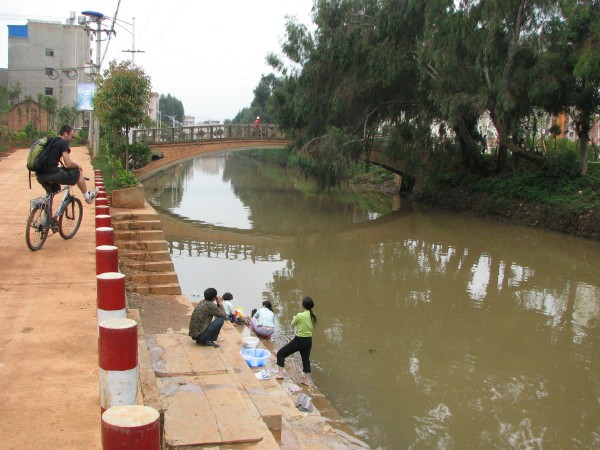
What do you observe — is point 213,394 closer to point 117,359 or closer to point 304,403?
point 304,403

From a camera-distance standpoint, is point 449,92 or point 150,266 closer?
point 150,266

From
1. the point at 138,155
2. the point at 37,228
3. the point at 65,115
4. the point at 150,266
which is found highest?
the point at 65,115

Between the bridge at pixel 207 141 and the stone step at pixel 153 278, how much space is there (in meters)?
18.9

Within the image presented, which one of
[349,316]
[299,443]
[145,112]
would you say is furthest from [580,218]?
[299,443]

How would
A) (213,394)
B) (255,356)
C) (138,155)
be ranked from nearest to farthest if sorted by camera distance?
(213,394)
(255,356)
(138,155)

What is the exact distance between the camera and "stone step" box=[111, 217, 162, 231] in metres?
8.49

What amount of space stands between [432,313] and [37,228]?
21.4ft

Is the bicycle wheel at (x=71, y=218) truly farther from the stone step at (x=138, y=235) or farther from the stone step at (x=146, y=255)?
the stone step at (x=138, y=235)

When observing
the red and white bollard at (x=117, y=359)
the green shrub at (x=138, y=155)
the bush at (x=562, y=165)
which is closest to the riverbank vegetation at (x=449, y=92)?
the bush at (x=562, y=165)

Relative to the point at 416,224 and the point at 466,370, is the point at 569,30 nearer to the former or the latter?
the point at 416,224

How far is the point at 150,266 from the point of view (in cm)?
795

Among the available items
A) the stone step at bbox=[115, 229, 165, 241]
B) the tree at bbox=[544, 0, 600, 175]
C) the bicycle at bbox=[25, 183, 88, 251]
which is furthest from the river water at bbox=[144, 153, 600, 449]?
the tree at bbox=[544, 0, 600, 175]

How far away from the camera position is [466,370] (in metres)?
7.26

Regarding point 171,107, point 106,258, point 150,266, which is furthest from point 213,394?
point 171,107
